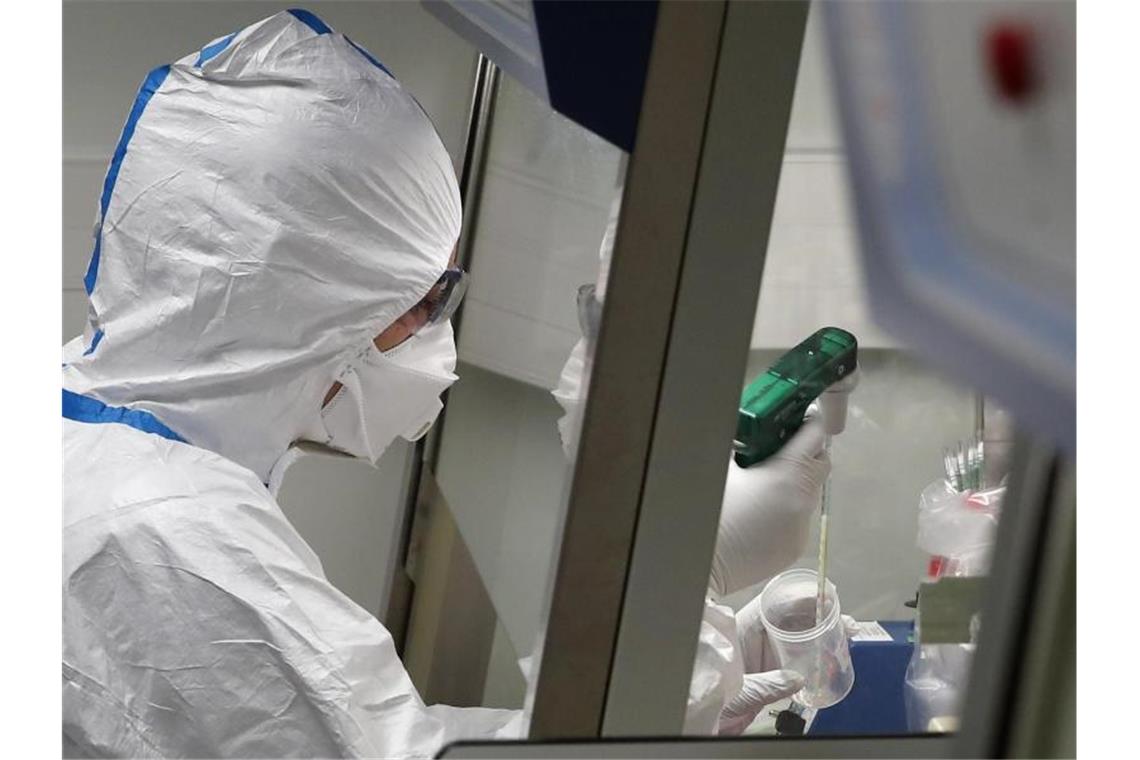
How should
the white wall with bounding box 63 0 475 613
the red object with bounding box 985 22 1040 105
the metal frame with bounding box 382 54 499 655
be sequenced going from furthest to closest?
the white wall with bounding box 63 0 475 613
the metal frame with bounding box 382 54 499 655
the red object with bounding box 985 22 1040 105

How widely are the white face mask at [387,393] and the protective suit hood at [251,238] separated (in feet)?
0.23

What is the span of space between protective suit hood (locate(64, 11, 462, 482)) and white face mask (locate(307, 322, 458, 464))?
70 mm

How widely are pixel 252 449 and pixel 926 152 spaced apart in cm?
120

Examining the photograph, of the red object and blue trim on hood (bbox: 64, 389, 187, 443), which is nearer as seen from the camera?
the red object

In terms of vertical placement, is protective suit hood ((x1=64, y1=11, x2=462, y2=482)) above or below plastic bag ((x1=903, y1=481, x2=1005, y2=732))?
above

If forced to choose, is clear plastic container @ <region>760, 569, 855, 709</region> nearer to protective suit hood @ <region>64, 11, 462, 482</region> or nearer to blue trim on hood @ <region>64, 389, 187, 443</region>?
protective suit hood @ <region>64, 11, 462, 482</region>

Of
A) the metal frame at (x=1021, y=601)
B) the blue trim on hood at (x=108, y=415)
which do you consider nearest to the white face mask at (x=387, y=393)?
the blue trim on hood at (x=108, y=415)

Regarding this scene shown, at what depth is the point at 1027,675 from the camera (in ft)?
2.02

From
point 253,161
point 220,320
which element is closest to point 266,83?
point 253,161

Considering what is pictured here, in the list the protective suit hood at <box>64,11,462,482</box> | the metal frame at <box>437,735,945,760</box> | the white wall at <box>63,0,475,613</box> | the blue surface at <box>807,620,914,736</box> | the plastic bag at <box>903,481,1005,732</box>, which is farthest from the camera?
the white wall at <box>63,0,475,613</box>

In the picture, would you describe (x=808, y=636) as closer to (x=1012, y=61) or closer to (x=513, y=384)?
(x=513, y=384)

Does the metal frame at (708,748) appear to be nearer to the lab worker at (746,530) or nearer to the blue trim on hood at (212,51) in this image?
the lab worker at (746,530)

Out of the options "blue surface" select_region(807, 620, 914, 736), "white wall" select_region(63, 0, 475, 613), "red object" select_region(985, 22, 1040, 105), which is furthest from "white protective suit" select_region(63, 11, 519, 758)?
"red object" select_region(985, 22, 1040, 105)

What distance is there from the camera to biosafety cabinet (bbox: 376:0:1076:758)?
52cm
